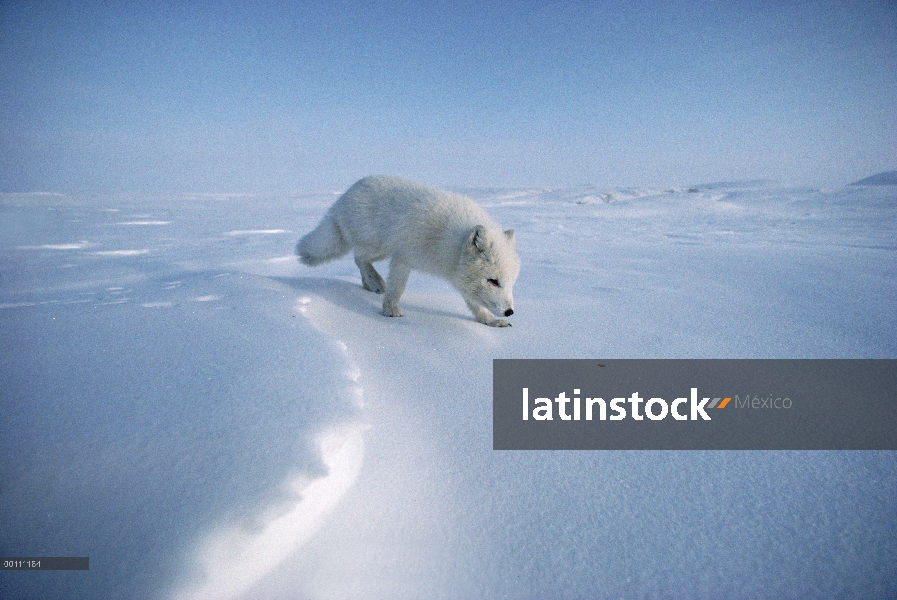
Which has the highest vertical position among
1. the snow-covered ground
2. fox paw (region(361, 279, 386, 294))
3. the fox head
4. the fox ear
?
the fox ear

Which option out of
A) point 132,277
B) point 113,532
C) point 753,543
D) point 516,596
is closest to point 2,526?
point 113,532

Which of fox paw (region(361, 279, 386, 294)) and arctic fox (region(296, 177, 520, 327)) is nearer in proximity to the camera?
arctic fox (region(296, 177, 520, 327))

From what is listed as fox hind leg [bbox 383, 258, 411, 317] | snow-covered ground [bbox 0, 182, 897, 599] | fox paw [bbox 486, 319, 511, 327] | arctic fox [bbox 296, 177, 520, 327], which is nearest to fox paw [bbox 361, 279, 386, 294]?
arctic fox [bbox 296, 177, 520, 327]

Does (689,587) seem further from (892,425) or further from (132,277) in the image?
(132,277)

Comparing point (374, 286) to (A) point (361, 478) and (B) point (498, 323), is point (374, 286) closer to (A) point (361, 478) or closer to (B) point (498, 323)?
(B) point (498, 323)

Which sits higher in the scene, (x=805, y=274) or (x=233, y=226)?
(x=233, y=226)

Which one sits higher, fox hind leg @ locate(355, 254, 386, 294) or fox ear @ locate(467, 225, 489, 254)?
fox ear @ locate(467, 225, 489, 254)

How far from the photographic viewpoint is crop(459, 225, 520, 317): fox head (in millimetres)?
2445

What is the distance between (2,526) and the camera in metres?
0.90

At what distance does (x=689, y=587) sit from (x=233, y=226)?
9.90 m

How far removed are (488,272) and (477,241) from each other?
0.21m

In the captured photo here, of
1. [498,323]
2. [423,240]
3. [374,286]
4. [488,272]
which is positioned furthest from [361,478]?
[374,286]

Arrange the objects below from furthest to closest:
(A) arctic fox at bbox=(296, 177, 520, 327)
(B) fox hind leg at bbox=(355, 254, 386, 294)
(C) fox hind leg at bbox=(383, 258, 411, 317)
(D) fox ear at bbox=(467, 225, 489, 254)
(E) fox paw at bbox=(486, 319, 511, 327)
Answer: (B) fox hind leg at bbox=(355, 254, 386, 294)
(C) fox hind leg at bbox=(383, 258, 411, 317)
(E) fox paw at bbox=(486, 319, 511, 327)
(A) arctic fox at bbox=(296, 177, 520, 327)
(D) fox ear at bbox=(467, 225, 489, 254)

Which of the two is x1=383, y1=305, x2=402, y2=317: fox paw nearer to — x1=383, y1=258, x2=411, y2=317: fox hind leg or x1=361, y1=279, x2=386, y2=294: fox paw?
x1=383, y1=258, x2=411, y2=317: fox hind leg
